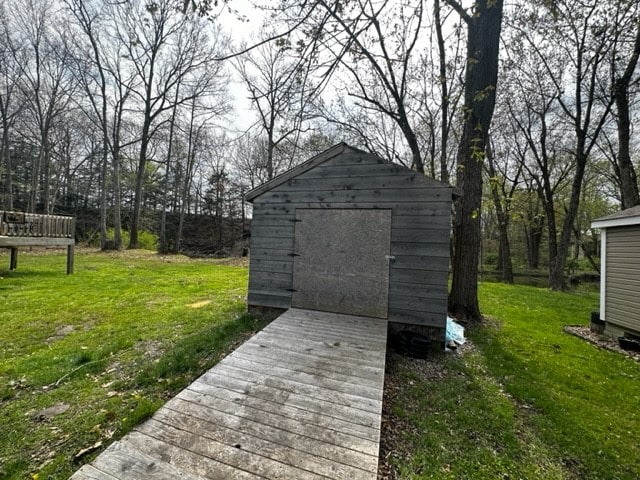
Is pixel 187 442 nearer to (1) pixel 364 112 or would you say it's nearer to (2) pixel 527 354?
(2) pixel 527 354

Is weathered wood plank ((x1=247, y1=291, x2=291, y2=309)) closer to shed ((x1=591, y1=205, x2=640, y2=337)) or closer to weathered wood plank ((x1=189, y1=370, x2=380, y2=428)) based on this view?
weathered wood plank ((x1=189, y1=370, x2=380, y2=428))

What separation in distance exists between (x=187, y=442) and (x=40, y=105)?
68.3ft

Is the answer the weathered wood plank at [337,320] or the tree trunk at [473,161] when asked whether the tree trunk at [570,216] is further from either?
the weathered wood plank at [337,320]

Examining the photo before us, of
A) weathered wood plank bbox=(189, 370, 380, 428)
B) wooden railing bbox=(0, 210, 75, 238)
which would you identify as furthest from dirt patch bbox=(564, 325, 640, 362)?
wooden railing bbox=(0, 210, 75, 238)

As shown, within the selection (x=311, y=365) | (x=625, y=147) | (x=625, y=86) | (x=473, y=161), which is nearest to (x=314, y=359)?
(x=311, y=365)

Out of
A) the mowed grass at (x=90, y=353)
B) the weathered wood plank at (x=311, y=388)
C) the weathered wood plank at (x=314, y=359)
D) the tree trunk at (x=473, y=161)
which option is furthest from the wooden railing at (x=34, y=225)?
the tree trunk at (x=473, y=161)

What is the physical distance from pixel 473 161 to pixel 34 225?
419 inches

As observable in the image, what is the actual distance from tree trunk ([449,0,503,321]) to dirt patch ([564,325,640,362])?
177 centimetres

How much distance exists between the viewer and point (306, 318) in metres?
4.42

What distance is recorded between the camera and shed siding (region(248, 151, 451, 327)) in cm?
422

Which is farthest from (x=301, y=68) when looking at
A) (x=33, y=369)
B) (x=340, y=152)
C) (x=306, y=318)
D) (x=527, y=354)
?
(x=527, y=354)

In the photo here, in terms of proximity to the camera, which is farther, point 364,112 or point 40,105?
point 40,105

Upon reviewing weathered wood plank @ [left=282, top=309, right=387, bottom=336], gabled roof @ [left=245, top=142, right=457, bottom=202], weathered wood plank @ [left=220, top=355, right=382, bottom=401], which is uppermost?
gabled roof @ [left=245, top=142, right=457, bottom=202]

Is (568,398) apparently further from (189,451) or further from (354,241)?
(189,451)
